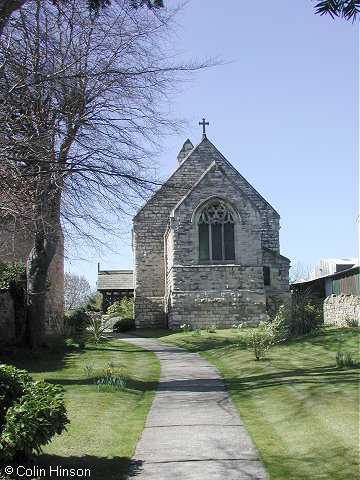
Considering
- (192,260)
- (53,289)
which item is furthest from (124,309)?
(53,289)

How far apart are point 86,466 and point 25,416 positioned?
3.87 feet

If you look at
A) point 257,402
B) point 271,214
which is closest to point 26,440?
point 257,402

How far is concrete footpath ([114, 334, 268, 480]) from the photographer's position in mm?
6172

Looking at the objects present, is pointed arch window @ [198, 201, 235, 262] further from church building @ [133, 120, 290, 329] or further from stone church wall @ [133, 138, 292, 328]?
stone church wall @ [133, 138, 292, 328]

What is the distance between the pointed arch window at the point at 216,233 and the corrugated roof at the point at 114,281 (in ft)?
50.7

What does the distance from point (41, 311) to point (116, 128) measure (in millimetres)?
8894

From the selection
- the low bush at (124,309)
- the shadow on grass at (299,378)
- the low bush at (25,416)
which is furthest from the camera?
the low bush at (124,309)

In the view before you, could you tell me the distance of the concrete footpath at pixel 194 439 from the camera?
6.17 m

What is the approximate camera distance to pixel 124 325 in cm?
3238

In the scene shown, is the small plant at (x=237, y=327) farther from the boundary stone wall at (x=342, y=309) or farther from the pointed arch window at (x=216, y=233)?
the boundary stone wall at (x=342, y=309)

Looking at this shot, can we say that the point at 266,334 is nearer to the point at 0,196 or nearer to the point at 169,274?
the point at 0,196

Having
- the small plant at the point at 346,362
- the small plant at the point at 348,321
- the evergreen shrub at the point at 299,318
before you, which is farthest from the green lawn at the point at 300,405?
the evergreen shrub at the point at 299,318

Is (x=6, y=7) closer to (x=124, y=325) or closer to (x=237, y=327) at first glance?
(x=237, y=327)

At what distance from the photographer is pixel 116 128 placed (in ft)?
38.3
